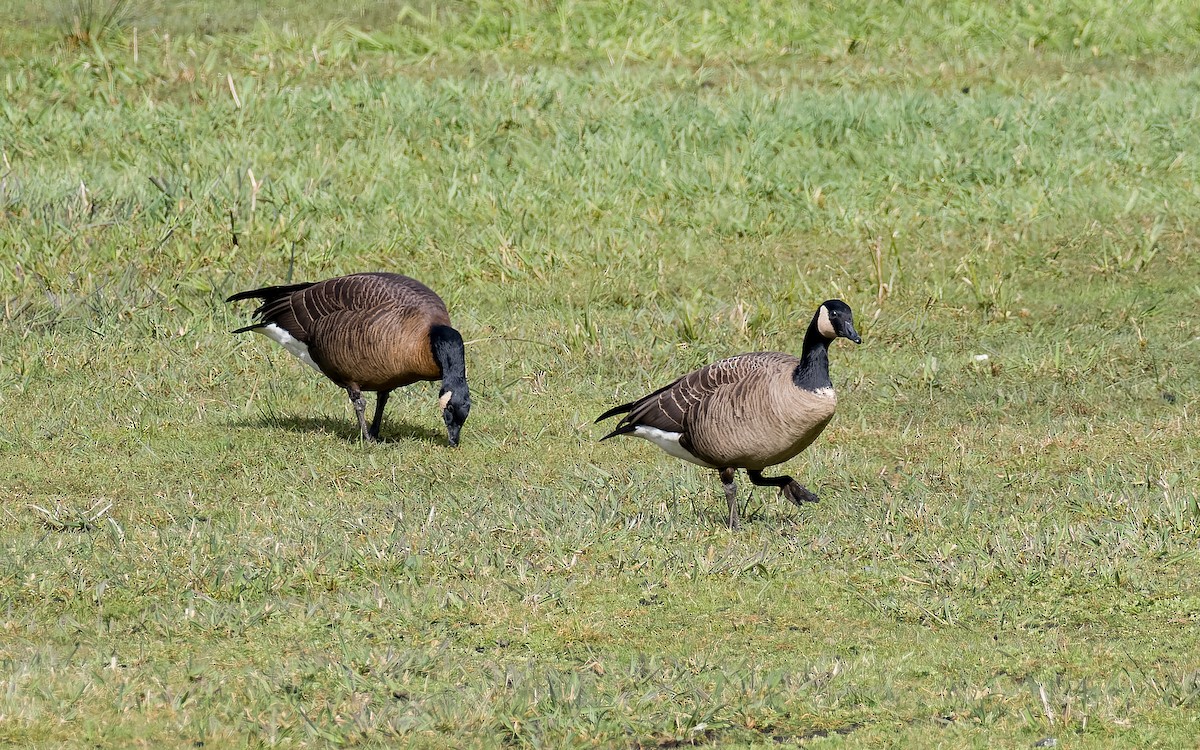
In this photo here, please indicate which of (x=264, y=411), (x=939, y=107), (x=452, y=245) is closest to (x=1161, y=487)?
(x=264, y=411)

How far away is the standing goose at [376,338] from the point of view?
32.3 feet

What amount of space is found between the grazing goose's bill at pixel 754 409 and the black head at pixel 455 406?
5.82 feet

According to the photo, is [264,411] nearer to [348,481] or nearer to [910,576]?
[348,481]

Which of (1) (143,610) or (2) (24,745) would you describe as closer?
(2) (24,745)

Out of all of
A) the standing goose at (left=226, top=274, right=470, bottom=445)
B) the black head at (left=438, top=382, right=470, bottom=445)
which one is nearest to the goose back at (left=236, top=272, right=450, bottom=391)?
the standing goose at (left=226, top=274, right=470, bottom=445)

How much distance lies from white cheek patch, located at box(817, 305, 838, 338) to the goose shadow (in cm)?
362

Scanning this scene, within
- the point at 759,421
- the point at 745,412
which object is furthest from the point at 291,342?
the point at 759,421

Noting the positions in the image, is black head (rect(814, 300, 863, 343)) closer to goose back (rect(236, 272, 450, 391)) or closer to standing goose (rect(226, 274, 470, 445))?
standing goose (rect(226, 274, 470, 445))

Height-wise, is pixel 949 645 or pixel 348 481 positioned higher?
pixel 949 645

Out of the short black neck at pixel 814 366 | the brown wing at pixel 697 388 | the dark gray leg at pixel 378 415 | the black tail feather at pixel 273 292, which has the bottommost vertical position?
the dark gray leg at pixel 378 415

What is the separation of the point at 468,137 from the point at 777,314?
4959 mm

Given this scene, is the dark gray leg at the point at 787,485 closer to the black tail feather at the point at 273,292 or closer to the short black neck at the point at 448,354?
the short black neck at the point at 448,354

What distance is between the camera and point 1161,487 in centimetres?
862

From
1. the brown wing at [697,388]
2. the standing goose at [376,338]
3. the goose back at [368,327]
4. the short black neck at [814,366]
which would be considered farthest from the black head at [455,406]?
the short black neck at [814,366]
